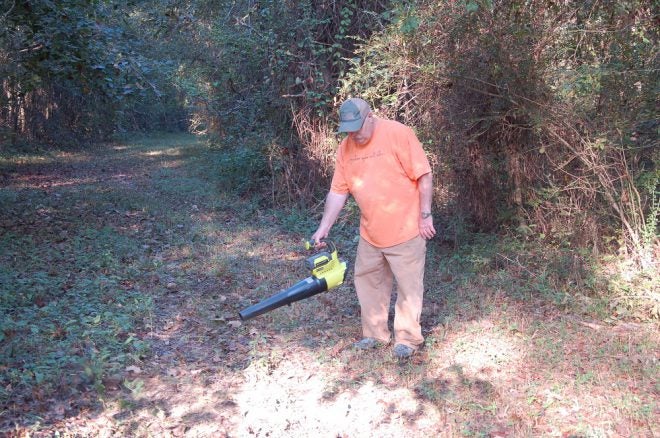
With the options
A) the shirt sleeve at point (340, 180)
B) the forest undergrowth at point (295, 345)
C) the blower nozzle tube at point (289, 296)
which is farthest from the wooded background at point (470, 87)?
the blower nozzle tube at point (289, 296)

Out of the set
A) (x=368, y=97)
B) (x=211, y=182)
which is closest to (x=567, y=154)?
(x=368, y=97)

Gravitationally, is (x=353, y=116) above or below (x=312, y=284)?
above

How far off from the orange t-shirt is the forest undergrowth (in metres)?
Result: 1.10

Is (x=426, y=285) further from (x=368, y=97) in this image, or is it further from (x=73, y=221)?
(x=73, y=221)

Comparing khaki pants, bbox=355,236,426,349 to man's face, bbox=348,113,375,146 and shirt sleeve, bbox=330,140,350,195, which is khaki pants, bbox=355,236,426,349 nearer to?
Result: shirt sleeve, bbox=330,140,350,195

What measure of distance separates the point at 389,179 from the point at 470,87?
2692 mm

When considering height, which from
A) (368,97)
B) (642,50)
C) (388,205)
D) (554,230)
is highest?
(642,50)

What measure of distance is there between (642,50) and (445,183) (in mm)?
2693

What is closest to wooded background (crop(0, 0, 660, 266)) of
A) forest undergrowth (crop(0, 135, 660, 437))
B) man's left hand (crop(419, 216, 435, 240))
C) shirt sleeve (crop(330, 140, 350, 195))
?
forest undergrowth (crop(0, 135, 660, 437))

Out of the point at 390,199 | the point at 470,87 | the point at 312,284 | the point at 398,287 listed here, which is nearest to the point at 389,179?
the point at 390,199

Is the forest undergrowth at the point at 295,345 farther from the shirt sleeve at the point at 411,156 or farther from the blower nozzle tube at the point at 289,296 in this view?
the shirt sleeve at the point at 411,156

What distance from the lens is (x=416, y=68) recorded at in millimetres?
7676

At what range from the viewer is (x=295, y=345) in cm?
574

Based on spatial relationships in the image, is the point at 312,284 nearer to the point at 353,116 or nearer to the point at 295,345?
the point at 295,345
